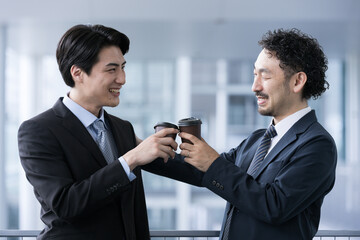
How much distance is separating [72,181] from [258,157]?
804mm

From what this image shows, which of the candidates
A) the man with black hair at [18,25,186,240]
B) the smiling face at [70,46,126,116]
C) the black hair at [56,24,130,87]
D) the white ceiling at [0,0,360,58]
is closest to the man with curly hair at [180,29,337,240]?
the man with black hair at [18,25,186,240]

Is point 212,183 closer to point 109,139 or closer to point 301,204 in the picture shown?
point 301,204

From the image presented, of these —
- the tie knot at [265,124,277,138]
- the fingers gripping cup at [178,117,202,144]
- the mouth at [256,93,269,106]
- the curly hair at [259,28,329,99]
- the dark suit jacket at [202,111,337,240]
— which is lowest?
the dark suit jacket at [202,111,337,240]

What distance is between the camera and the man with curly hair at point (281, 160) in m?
1.53

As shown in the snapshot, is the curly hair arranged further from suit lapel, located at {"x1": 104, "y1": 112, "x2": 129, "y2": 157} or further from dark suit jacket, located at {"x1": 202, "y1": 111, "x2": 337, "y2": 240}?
suit lapel, located at {"x1": 104, "y1": 112, "x2": 129, "y2": 157}

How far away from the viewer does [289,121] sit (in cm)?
179

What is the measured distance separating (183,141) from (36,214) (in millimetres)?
7344

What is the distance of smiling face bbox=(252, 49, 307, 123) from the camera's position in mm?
1767

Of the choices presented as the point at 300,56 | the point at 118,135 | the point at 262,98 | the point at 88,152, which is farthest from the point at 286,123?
the point at 88,152

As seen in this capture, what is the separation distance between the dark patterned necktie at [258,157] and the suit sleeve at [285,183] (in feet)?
0.50

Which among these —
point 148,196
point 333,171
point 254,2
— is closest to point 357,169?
point 148,196

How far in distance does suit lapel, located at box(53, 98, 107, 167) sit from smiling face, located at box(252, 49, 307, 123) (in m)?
0.75

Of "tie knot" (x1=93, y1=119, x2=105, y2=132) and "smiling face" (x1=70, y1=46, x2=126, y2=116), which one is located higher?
"smiling face" (x1=70, y1=46, x2=126, y2=116)

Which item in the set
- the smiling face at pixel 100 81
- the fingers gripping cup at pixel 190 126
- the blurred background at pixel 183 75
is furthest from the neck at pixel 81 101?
the blurred background at pixel 183 75
